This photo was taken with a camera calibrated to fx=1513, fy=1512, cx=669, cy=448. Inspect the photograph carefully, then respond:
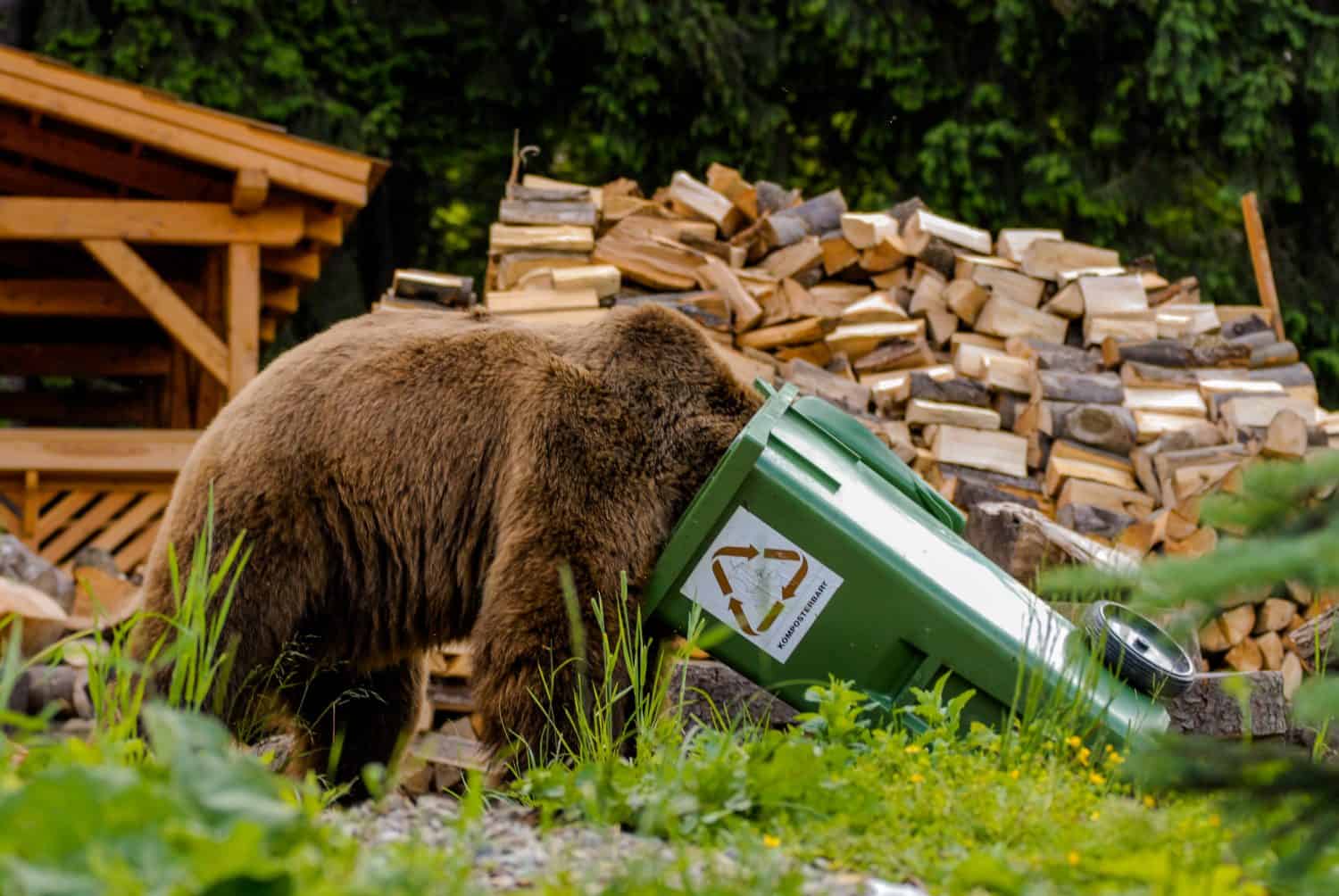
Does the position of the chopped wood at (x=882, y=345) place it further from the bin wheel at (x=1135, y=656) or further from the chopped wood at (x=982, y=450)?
the bin wheel at (x=1135, y=656)

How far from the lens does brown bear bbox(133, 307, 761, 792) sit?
3605 mm

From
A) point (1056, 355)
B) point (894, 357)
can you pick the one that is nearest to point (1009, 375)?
point (1056, 355)

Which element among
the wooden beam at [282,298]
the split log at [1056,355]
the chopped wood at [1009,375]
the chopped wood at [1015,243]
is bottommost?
the wooden beam at [282,298]

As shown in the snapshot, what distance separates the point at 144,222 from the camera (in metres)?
8.37

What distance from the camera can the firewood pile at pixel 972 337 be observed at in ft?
22.0

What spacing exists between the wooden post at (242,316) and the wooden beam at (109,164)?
0.85 meters

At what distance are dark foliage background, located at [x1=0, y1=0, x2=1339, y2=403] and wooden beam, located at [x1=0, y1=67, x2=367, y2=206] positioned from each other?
17.4 feet

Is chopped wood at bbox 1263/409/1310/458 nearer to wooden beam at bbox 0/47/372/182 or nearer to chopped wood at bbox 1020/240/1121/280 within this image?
chopped wood at bbox 1020/240/1121/280

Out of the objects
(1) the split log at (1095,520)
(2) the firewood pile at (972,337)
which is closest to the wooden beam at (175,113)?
(2) the firewood pile at (972,337)

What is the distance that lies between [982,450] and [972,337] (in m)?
1.00

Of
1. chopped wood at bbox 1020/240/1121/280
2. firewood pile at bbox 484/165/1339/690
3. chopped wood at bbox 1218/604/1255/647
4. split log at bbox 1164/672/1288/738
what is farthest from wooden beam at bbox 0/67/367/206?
split log at bbox 1164/672/1288/738

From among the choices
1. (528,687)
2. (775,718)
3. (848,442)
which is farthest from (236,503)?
(775,718)

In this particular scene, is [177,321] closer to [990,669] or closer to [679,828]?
[990,669]

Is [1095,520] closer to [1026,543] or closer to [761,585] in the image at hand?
[1026,543]
